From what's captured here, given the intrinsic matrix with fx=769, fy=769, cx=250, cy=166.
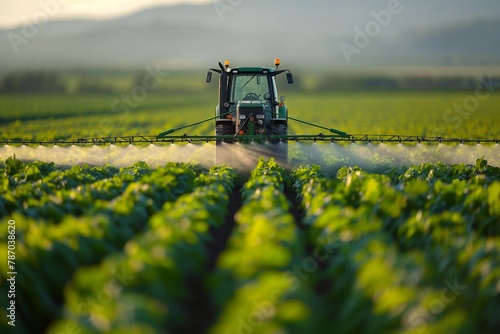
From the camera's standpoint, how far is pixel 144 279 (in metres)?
4.82

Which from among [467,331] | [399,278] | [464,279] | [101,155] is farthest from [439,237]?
[101,155]

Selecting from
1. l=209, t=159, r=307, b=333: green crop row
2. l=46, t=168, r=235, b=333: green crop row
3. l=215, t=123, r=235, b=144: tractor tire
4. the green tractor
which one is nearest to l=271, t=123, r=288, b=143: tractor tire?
the green tractor

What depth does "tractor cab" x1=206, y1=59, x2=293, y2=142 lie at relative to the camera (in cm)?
1639

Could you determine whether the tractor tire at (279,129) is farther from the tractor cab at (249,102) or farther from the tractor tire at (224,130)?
the tractor tire at (224,130)

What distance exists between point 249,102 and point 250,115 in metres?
0.90

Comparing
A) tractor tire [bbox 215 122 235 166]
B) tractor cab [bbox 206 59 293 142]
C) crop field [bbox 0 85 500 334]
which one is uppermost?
tractor cab [bbox 206 59 293 142]

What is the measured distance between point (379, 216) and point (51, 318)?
3834mm

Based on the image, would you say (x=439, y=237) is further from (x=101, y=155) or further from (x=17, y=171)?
(x=101, y=155)

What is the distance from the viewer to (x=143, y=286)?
4.81 m

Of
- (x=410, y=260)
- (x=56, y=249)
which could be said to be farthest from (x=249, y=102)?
(x=410, y=260)

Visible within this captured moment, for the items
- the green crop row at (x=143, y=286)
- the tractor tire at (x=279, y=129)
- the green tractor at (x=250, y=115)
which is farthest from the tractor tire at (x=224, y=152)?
the green crop row at (x=143, y=286)

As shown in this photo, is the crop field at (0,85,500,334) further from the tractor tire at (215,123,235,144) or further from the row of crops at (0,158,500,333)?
the tractor tire at (215,123,235,144)

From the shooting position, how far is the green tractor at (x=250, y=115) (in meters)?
15.8

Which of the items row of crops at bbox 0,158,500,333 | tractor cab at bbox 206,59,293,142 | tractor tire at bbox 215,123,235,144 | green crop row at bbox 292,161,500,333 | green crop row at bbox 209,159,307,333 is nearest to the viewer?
green crop row at bbox 209,159,307,333
